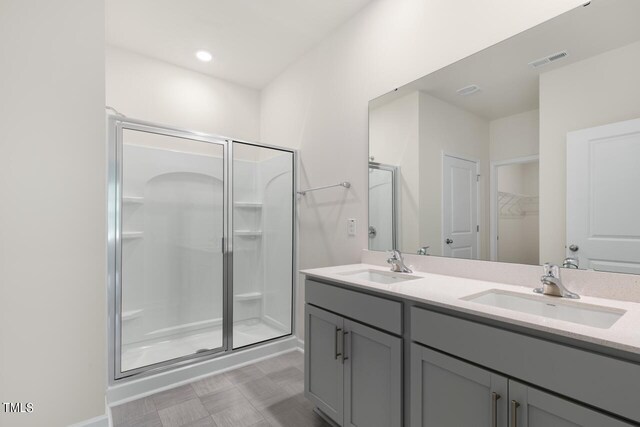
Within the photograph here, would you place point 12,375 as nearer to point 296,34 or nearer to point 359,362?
point 359,362

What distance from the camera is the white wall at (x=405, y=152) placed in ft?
6.23

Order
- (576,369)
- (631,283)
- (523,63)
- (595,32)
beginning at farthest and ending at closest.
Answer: (523,63), (595,32), (631,283), (576,369)

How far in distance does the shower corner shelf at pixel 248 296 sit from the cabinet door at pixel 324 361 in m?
1.23

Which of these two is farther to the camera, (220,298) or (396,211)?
(220,298)

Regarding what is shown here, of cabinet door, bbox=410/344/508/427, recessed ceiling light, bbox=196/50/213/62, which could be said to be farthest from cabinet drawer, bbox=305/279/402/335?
recessed ceiling light, bbox=196/50/213/62

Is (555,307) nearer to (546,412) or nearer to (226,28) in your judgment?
(546,412)

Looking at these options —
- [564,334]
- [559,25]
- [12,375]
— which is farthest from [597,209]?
[12,375]

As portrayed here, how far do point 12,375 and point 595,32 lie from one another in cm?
310

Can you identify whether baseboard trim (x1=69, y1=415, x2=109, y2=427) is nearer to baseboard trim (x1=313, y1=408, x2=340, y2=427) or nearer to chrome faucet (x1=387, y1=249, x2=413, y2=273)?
baseboard trim (x1=313, y1=408, x2=340, y2=427)

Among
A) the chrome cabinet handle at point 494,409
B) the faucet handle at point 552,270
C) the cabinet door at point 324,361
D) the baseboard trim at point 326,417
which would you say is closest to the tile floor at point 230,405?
the baseboard trim at point 326,417

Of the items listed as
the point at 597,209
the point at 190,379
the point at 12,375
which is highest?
the point at 597,209

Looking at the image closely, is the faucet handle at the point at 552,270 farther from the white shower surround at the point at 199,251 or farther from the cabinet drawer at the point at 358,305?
the white shower surround at the point at 199,251

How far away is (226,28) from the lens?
8.20ft

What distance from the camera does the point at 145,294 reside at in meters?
2.66
